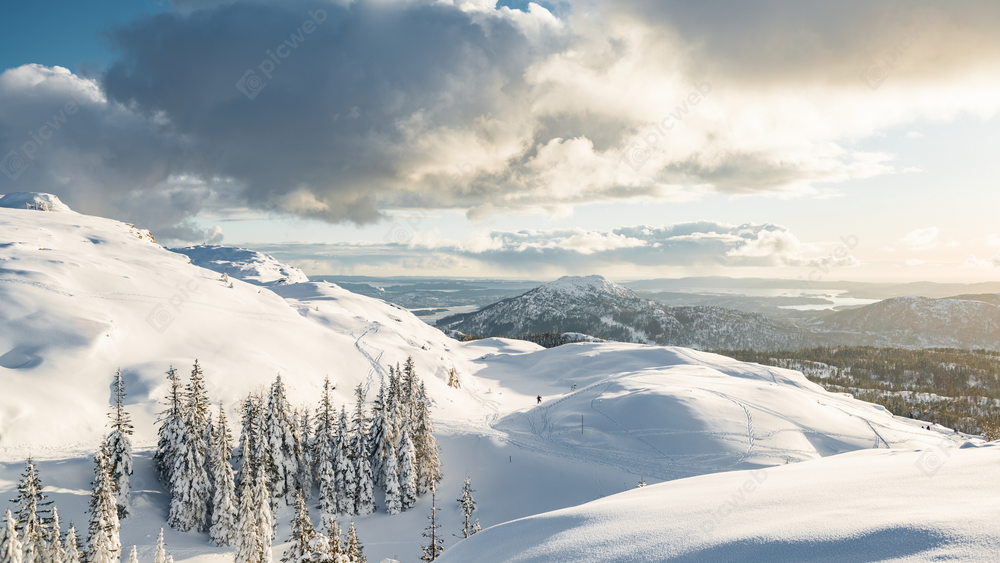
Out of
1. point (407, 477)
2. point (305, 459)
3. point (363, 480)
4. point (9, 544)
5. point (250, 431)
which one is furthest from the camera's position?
point (407, 477)

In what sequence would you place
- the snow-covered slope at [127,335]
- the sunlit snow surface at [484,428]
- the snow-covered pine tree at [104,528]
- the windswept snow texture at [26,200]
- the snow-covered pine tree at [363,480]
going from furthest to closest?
1. the windswept snow texture at [26,200]
2. the snow-covered pine tree at [363,480]
3. the snow-covered slope at [127,335]
4. the snow-covered pine tree at [104,528]
5. the sunlit snow surface at [484,428]

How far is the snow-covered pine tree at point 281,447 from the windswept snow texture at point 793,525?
32.5 metres

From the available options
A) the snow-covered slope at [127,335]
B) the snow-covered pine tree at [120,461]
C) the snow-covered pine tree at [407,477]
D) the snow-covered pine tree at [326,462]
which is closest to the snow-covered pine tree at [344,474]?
the snow-covered pine tree at [326,462]

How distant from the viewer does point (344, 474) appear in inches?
1580

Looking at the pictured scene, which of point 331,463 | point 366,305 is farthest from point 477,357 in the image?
point 331,463

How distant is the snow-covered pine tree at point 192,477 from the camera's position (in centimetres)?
3347

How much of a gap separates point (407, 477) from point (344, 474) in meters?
5.98

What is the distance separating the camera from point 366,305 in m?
123

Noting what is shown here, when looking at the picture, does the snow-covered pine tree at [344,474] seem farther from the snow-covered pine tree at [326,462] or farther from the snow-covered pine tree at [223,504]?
the snow-covered pine tree at [223,504]

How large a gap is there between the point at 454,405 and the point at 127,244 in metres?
71.9

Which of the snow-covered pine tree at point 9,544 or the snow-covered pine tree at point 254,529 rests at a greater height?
the snow-covered pine tree at point 9,544

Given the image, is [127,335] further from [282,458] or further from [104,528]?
[104,528]

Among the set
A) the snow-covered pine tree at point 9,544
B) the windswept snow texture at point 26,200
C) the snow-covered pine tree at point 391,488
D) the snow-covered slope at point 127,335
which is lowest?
the snow-covered pine tree at point 391,488

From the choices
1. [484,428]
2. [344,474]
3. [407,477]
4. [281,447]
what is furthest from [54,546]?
[484,428]
